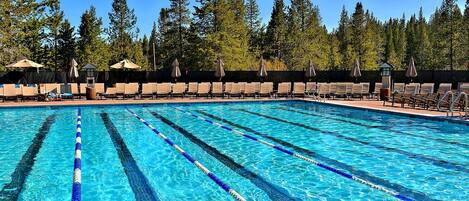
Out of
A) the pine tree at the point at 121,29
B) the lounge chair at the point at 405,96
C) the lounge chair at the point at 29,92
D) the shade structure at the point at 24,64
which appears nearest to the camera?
the lounge chair at the point at 405,96

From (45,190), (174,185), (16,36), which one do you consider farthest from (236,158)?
(16,36)

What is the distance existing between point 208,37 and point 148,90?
13098mm

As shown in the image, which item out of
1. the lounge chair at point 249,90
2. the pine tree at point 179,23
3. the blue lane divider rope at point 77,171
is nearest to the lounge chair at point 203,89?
the lounge chair at point 249,90

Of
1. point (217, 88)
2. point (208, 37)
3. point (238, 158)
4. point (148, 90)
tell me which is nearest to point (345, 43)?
point (208, 37)

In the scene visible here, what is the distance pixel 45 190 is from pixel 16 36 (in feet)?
86.1

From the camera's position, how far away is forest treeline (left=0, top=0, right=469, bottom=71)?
106ft

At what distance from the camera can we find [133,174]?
21.1ft

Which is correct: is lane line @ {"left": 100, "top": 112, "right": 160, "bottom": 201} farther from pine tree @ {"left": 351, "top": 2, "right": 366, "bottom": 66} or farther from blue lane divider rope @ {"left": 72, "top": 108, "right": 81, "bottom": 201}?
pine tree @ {"left": 351, "top": 2, "right": 366, "bottom": 66}

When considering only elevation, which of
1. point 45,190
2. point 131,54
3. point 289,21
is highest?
point 289,21

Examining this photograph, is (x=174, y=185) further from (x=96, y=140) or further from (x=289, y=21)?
(x=289, y=21)

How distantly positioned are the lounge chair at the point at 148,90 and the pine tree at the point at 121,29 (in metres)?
24.9

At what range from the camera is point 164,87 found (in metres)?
19.8

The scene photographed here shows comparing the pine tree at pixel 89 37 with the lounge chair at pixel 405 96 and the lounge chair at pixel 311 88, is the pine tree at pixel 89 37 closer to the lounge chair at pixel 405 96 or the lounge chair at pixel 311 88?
the lounge chair at pixel 311 88

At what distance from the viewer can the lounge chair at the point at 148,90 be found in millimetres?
19594
